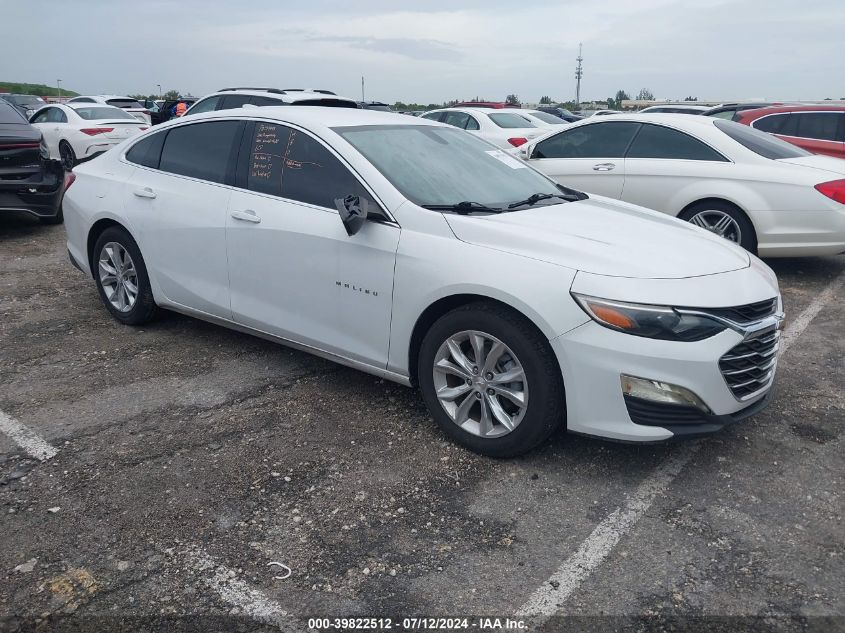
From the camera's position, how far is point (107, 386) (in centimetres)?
442

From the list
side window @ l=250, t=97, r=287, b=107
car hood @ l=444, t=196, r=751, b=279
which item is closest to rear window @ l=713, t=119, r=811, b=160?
car hood @ l=444, t=196, r=751, b=279

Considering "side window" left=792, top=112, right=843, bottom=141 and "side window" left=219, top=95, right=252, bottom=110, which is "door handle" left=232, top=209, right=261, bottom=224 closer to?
"side window" left=219, top=95, right=252, bottom=110

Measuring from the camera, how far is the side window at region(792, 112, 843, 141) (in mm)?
9781

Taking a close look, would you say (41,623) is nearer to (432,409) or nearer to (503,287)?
(432,409)

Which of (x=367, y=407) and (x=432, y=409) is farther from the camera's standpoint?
(x=367, y=407)

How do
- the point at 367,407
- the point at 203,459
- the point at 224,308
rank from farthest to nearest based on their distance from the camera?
1. the point at 224,308
2. the point at 367,407
3. the point at 203,459

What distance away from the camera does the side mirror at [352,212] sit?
376 cm

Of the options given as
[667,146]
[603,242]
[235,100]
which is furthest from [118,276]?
[235,100]

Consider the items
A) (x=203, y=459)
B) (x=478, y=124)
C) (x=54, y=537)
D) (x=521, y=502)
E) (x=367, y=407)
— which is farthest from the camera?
(x=478, y=124)

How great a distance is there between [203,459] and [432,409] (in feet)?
3.79

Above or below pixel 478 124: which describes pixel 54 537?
below

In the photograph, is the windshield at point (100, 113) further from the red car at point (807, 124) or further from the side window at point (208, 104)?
the red car at point (807, 124)

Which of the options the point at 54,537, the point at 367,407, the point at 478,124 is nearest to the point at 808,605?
the point at 367,407

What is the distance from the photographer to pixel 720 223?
7008 millimetres
